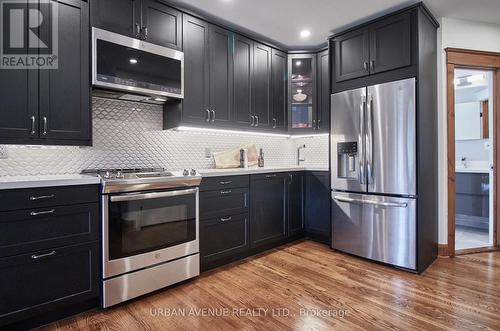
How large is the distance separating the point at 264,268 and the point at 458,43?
3.31 metres

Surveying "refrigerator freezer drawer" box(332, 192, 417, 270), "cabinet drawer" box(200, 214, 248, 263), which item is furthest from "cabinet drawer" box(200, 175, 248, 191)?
"refrigerator freezer drawer" box(332, 192, 417, 270)

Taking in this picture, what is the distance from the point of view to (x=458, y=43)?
317cm

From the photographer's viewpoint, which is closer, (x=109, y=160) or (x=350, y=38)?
(x=109, y=160)

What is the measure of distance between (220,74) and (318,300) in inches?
94.5

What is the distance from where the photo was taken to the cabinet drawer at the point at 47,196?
1.65 m

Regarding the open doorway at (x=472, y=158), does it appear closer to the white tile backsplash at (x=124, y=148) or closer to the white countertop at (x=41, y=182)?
the white tile backsplash at (x=124, y=148)

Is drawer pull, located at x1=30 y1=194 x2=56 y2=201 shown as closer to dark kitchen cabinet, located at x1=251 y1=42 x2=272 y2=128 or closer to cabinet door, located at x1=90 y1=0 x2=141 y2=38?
cabinet door, located at x1=90 y1=0 x2=141 y2=38

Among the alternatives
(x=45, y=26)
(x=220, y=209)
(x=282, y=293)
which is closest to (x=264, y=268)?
(x=282, y=293)

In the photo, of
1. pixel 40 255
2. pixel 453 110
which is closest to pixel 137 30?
pixel 40 255

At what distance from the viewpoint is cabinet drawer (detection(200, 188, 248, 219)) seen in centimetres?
264

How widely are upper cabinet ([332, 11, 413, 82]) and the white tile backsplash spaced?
1.57m

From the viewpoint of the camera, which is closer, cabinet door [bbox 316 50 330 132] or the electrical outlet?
the electrical outlet

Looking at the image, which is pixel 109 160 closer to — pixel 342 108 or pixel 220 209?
pixel 220 209

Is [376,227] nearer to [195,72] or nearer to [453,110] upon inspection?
[453,110]
